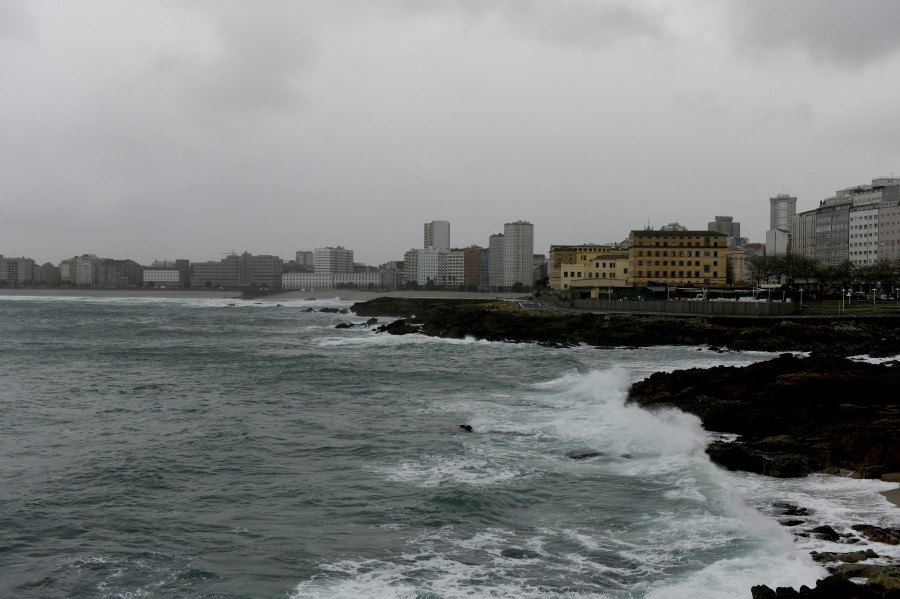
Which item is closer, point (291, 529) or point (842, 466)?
point (291, 529)

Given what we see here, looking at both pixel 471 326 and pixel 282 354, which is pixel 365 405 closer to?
pixel 282 354

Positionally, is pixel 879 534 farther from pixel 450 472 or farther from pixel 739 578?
pixel 450 472

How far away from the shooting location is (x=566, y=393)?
29.0m

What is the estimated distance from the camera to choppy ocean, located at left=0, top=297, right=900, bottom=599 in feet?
36.5

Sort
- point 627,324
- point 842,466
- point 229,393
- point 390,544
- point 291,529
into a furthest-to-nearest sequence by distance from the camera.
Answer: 1. point 627,324
2. point 229,393
3. point 842,466
4. point 291,529
5. point 390,544

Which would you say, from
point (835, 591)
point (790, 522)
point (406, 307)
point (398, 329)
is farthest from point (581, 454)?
point (406, 307)

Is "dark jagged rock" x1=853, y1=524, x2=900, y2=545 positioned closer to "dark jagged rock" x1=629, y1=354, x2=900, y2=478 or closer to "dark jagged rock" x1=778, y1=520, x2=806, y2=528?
"dark jagged rock" x1=778, y1=520, x2=806, y2=528

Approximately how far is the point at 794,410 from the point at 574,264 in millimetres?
101379

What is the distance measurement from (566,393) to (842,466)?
1373 centimetres

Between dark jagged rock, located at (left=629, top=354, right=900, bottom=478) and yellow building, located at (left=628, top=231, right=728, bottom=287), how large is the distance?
2827 inches

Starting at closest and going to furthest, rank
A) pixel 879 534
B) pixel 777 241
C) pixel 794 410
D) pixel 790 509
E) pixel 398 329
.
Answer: pixel 879 534
pixel 790 509
pixel 794 410
pixel 398 329
pixel 777 241

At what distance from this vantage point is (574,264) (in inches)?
4754

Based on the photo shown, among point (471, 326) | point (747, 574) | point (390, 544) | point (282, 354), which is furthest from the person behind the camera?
point (471, 326)

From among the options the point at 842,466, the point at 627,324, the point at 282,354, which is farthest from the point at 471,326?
the point at 842,466
